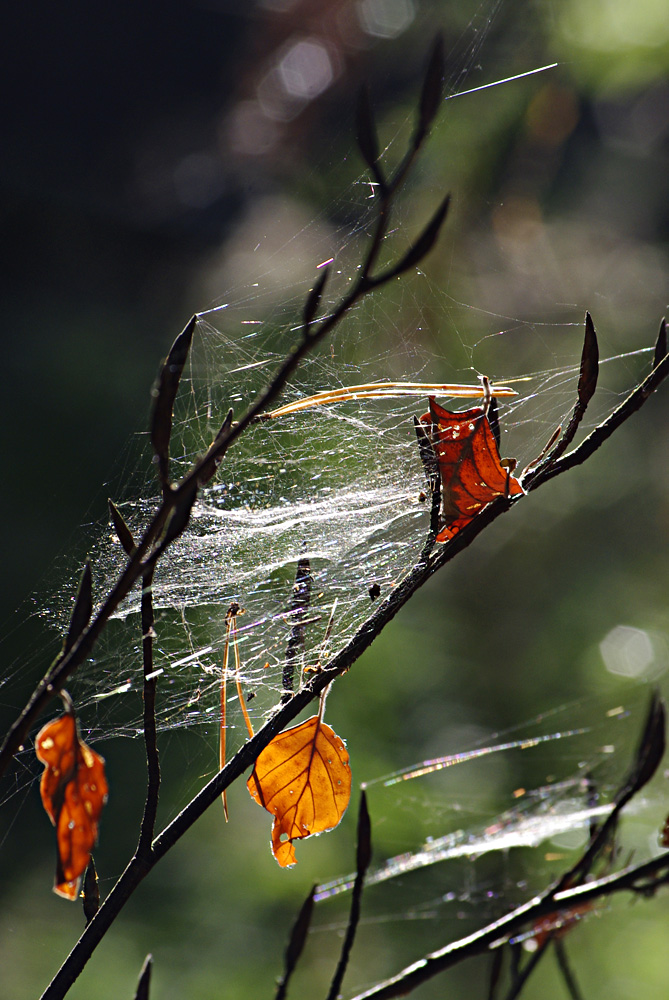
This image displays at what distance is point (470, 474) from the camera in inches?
18.3

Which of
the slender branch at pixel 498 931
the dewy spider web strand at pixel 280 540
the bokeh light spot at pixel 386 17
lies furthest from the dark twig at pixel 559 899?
the bokeh light spot at pixel 386 17

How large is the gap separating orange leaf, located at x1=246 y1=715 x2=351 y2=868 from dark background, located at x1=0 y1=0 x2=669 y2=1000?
0.53 m

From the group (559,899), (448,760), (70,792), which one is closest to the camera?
(70,792)

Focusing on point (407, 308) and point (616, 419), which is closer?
point (616, 419)

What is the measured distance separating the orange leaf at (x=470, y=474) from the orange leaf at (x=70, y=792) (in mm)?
263

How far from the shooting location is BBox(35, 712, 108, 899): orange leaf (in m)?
0.30

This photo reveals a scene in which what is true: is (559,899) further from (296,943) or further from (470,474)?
(470,474)

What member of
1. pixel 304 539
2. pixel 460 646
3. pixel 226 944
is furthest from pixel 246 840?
pixel 304 539

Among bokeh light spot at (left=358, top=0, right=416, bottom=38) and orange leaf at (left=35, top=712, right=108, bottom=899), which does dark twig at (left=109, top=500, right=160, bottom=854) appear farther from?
bokeh light spot at (left=358, top=0, right=416, bottom=38)

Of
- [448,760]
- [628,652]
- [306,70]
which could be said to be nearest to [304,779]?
[448,760]

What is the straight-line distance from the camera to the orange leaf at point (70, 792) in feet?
0.99

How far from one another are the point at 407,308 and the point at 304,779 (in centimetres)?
171

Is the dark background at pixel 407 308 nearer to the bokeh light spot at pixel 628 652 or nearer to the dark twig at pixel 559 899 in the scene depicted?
the bokeh light spot at pixel 628 652

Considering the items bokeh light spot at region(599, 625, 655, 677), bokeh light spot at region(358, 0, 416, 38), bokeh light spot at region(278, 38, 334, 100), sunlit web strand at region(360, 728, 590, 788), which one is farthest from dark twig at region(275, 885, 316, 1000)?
bokeh light spot at region(278, 38, 334, 100)
